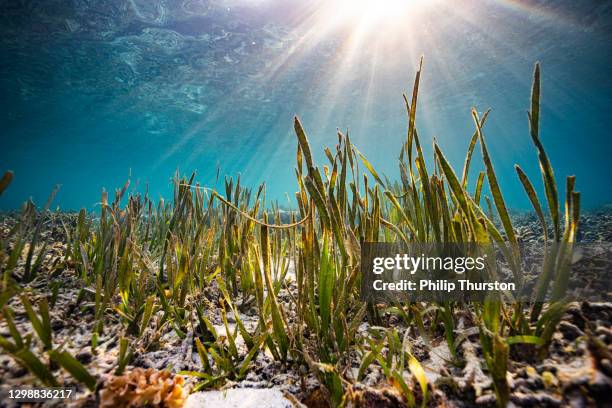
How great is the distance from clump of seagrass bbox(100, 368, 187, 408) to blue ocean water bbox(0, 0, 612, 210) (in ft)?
18.9

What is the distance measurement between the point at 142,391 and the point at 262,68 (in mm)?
18775

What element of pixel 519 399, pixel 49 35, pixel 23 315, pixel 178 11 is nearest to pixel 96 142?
pixel 49 35

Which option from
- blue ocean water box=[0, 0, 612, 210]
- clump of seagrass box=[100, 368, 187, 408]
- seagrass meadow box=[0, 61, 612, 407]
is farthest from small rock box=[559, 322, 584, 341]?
blue ocean water box=[0, 0, 612, 210]

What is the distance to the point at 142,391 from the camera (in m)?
0.89

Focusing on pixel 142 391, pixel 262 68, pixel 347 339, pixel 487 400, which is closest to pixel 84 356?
pixel 142 391

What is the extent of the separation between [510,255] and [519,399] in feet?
1.87

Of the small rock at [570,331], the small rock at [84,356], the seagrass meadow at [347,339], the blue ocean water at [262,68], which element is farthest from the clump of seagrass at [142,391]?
the blue ocean water at [262,68]

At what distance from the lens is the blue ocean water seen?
1263cm

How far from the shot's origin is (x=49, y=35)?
40.9 ft

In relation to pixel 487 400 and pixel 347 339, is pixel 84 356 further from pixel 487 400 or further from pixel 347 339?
pixel 487 400

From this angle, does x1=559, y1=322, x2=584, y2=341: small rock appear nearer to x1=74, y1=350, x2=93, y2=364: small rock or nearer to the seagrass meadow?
the seagrass meadow

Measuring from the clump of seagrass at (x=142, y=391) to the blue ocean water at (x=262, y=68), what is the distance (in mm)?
5776

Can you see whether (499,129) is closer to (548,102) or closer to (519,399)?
(548,102)

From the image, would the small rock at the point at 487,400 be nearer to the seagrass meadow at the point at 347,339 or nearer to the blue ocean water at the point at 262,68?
the seagrass meadow at the point at 347,339
